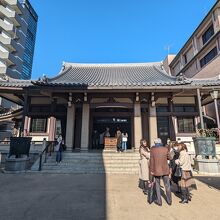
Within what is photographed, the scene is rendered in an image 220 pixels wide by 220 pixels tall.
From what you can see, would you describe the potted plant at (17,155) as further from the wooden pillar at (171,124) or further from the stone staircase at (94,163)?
the wooden pillar at (171,124)

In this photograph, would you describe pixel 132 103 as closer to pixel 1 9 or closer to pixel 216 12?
pixel 216 12

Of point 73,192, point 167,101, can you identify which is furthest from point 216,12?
point 73,192

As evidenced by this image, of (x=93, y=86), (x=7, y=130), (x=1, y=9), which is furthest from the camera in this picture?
(x=1, y=9)

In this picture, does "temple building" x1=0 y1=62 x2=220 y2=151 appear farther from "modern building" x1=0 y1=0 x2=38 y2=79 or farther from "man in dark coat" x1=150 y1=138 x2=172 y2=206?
"modern building" x1=0 y1=0 x2=38 y2=79

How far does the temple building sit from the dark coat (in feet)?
22.9

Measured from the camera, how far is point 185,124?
13.5 m

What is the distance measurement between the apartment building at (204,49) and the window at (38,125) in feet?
54.2

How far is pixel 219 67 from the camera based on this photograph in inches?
677

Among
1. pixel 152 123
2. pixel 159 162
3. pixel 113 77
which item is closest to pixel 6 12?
pixel 113 77

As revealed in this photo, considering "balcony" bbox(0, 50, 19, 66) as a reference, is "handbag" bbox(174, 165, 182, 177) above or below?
below

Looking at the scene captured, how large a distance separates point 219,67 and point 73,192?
1778 centimetres

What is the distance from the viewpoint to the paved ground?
12.6ft

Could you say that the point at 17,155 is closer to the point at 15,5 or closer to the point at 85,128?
the point at 85,128

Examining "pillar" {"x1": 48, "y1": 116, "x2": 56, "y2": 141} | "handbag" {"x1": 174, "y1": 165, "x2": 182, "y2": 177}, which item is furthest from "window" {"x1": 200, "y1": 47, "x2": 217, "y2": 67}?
"handbag" {"x1": 174, "y1": 165, "x2": 182, "y2": 177}
